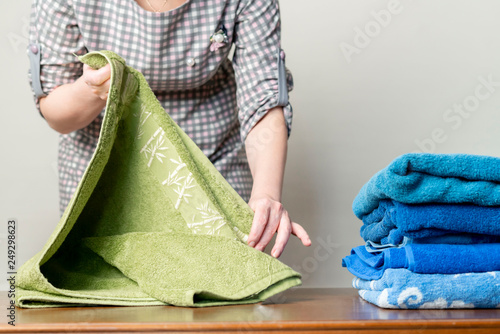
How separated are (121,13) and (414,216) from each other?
0.61 metres

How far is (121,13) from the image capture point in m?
0.92

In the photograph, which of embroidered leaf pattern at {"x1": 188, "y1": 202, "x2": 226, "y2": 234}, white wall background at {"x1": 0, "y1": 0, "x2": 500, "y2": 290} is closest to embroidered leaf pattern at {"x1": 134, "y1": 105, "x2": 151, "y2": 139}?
embroidered leaf pattern at {"x1": 188, "y1": 202, "x2": 226, "y2": 234}

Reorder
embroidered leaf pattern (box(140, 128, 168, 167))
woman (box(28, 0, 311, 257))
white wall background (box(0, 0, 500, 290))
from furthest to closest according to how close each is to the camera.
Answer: white wall background (box(0, 0, 500, 290)), woman (box(28, 0, 311, 257)), embroidered leaf pattern (box(140, 128, 168, 167))

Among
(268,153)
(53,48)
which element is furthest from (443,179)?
(53,48)

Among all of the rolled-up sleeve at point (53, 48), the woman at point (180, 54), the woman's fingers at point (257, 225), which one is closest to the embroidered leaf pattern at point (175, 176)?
the woman's fingers at point (257, 225)

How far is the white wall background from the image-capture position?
4.45ft

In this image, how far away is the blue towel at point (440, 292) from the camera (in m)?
0.54

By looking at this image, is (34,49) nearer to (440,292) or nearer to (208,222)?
(208,222)

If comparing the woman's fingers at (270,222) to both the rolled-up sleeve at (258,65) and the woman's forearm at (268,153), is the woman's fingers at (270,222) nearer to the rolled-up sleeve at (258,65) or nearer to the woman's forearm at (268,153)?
the woman's forearm at (268,153)

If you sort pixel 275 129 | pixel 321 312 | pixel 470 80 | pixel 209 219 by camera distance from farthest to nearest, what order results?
pixel 470 80, pixel 275 129, pixel 209 219, pixel 321 312

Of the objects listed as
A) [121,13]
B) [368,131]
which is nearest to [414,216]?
[121,13]

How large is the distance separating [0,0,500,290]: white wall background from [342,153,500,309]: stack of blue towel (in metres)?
0.81

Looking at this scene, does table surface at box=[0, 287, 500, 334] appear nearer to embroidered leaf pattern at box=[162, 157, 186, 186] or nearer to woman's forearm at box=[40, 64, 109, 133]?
embroidered leaf pattern at box=[162, 157, 186, 186]

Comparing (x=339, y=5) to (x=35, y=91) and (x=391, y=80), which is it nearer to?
(x=391, y=80)
